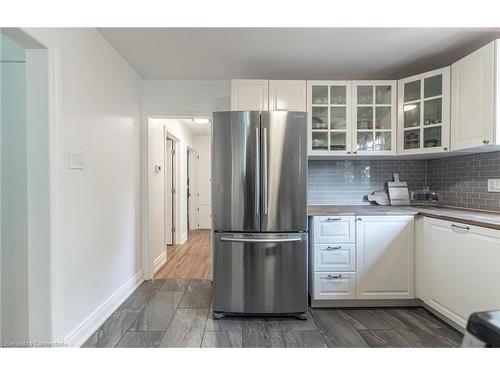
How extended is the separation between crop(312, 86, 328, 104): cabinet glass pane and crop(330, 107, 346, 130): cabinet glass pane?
0.15 metres

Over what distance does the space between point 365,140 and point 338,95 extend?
1.75 ft

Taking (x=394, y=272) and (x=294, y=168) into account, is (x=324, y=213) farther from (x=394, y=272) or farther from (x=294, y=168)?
(x=394, y=272)

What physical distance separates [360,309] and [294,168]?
1.41 metres

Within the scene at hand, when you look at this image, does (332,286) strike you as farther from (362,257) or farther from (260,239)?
(260,239)

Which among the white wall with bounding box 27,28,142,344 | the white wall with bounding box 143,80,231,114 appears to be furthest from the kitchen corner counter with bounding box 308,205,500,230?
the white wall with bounding box 27,28,142,344

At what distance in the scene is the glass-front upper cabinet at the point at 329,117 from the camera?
2539 millimetres

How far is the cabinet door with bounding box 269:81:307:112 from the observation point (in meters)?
2.51

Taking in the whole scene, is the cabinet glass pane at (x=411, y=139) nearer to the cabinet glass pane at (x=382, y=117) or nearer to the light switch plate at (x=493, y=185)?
the cabinet glass pane at (x=382, y=117)

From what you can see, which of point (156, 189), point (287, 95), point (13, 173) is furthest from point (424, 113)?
point (13, 173)

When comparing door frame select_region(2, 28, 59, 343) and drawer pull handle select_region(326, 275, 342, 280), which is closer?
door frame select_region(2, 28, 59, 343)

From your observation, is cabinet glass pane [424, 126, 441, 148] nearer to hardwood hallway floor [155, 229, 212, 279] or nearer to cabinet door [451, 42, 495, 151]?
cabinet door [451, 42, 495, 151]

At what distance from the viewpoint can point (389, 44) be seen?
6.95ft

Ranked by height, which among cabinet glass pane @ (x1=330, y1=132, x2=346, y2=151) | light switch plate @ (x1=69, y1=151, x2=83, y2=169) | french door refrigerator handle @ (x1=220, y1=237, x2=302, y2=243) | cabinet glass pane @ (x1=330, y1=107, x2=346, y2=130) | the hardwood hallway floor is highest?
cabinet glass pane @ (x1=330, y1=107, x2=346, y2=130)
